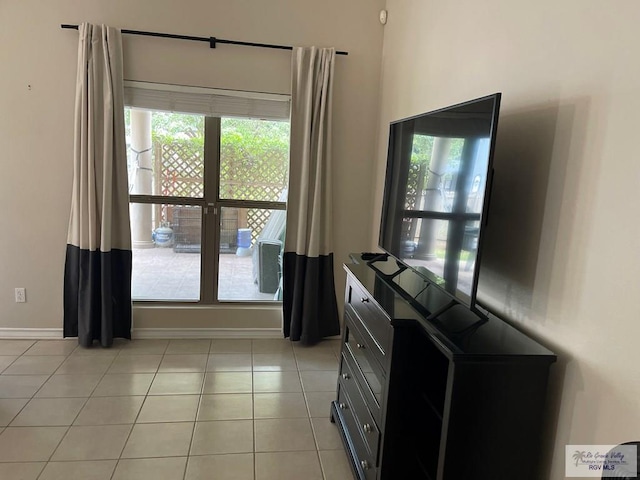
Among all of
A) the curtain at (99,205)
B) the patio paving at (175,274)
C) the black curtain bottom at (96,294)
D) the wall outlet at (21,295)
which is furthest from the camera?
the patio paving at (175,274)

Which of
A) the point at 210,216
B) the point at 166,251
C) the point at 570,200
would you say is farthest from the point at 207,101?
the point at 570,200

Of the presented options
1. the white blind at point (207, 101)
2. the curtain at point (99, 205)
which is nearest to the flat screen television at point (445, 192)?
the white blind at point (207, 101)

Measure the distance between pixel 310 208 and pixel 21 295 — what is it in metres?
2.25

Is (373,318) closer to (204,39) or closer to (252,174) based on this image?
(252,174)

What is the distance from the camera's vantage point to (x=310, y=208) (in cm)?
330

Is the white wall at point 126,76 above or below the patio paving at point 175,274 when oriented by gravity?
above

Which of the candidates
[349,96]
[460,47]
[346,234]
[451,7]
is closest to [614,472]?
[460,47]

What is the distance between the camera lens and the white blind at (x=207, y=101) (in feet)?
10.2

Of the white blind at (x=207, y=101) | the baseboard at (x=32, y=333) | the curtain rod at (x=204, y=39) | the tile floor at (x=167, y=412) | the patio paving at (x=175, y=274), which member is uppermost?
the curtain rod at (x=204, y=39)

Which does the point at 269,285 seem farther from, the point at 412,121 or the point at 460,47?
the point at 460,47

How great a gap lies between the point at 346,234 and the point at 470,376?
2.29m

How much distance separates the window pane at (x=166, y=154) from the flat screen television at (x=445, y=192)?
69.8 inches

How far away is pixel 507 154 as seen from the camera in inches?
65.7

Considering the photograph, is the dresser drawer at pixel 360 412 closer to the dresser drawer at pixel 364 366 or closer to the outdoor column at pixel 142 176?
the dresser drawer at pixel 364 366
